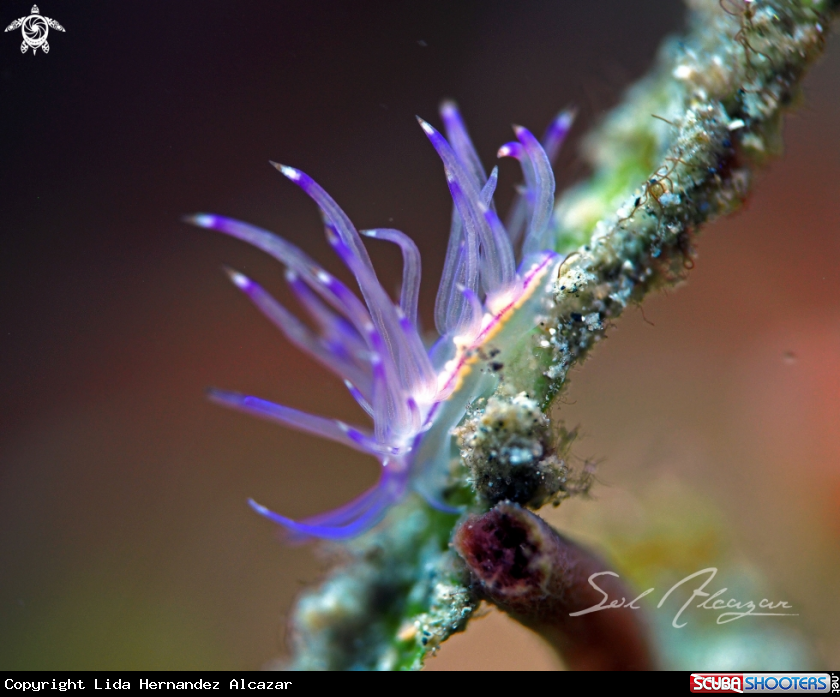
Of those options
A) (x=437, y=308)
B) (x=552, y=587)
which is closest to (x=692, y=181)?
(x=437, y=308)

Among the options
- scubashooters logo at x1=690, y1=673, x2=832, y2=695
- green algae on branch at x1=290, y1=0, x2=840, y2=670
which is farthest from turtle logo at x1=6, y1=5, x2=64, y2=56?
scubashooters logo at x1=690, y1=673, x2=832, y2=695

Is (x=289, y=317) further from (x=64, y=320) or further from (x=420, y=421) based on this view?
(x=64, y=320)

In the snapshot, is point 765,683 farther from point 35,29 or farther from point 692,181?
point 35,29

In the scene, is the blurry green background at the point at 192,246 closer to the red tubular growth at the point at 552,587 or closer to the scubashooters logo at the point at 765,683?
the red tubular growth at the point at 552,587

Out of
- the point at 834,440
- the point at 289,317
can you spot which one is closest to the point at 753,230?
the point at 834,440

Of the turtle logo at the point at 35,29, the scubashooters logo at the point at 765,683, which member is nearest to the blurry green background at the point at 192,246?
the turtle logo at the point at 35,29
